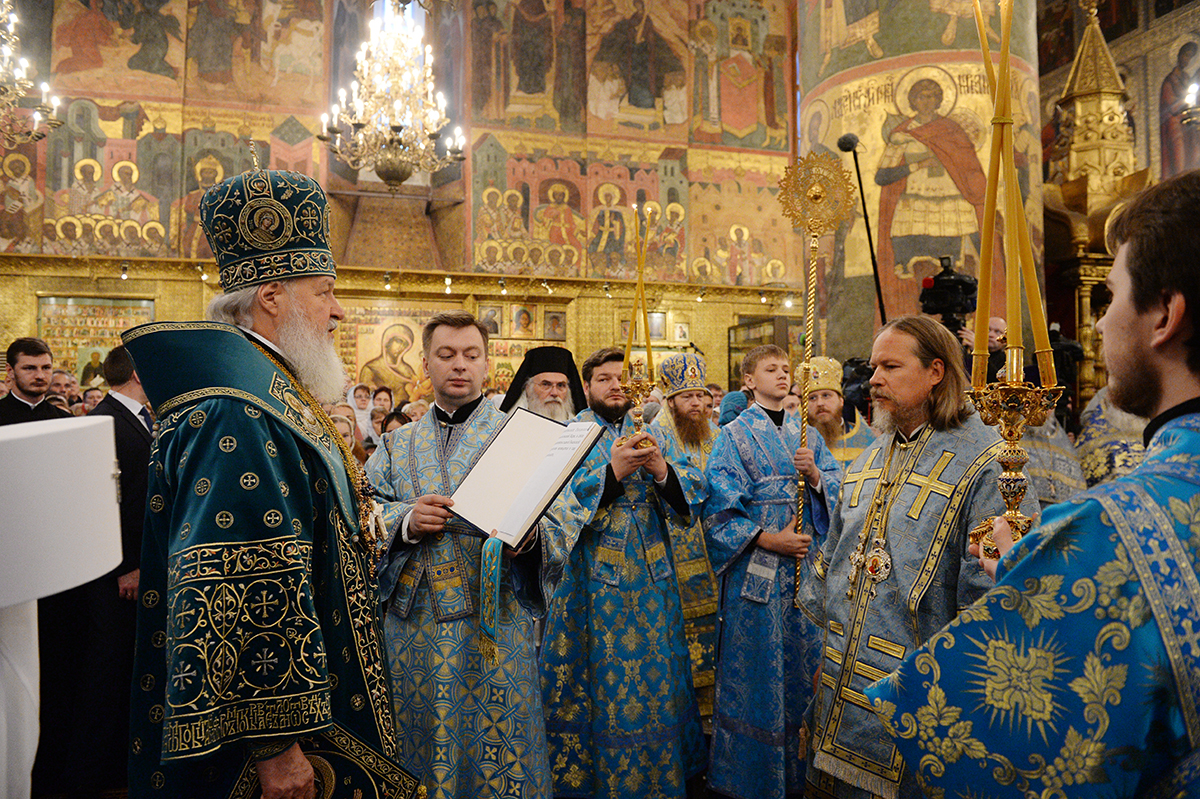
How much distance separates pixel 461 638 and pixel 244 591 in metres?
1.18

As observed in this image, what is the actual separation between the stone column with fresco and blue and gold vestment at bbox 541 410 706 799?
3.58 metres

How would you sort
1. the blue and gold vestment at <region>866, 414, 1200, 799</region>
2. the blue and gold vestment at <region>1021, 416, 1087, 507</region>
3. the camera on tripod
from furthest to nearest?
the camera on tripod, the blue and gold vestment at <region>1021, 416, 1087, 507</region>, the blue and gold vestment at <region>866, 414, 1200, 799</region>

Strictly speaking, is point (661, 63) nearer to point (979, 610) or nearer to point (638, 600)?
point (638, 600)

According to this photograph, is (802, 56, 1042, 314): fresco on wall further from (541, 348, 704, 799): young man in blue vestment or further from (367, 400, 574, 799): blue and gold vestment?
(367, 400, 574, 799): blue and gold vestment

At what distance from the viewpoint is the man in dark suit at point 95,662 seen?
3691mm

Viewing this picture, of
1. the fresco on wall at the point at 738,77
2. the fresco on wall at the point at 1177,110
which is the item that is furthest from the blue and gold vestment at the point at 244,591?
the fresco on wall at the point at 738,77

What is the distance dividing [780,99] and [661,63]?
2.87 meters

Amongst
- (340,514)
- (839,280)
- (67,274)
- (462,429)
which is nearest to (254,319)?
(340,514)

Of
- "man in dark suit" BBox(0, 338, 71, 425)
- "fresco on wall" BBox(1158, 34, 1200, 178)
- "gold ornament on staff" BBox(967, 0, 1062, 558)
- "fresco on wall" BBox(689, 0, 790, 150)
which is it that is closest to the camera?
"gold ornament on staff" BBox(967, 0, 1062, 558)

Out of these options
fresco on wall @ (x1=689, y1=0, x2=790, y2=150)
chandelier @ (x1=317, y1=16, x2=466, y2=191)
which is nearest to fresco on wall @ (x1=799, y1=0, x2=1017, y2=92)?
chandelier @ (x1=317, y1=16, x2=466, y2=191)

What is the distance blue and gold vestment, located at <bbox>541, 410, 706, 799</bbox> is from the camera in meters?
3.39

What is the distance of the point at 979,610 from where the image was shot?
1.12m

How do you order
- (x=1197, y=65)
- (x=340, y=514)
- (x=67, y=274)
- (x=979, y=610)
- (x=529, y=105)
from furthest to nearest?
(x=529, y=105) → (x=67, y=274) → (x=1197, y=65) → (x=340, y=514) → (x=979, y=610)

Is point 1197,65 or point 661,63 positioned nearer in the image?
point 1197,65
